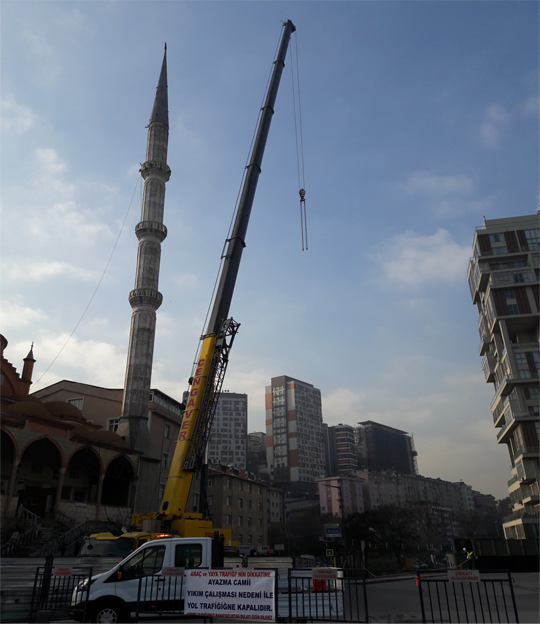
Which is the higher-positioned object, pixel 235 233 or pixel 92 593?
pixel 235 233

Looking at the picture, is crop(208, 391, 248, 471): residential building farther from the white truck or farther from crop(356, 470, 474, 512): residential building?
the white truck

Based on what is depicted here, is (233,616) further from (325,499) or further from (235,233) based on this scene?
(325,499)

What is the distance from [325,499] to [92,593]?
95758 millimetres

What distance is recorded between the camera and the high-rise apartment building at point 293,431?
123m

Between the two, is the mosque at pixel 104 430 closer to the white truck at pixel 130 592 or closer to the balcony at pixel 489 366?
the white truck at pixel 130 592

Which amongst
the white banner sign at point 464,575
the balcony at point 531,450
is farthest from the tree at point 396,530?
the white banner sign at point 464,575

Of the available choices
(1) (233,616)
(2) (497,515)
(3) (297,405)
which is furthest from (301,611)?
(2) (497,515)

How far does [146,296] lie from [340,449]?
11135 centimetres


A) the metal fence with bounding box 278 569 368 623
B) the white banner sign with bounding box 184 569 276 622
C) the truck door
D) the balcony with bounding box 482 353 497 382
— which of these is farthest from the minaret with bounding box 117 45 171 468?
the balcony with bounding box 482 353 497 382

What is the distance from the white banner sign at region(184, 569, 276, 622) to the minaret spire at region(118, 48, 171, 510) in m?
28.2

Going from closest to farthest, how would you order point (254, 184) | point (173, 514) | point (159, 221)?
point (173, 514) → point (254, 184) → point (159, 221)

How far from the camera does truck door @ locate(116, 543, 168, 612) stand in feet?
32.7

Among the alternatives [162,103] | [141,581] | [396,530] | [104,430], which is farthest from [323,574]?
[396,530]

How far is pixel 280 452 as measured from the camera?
126375 millimetres
